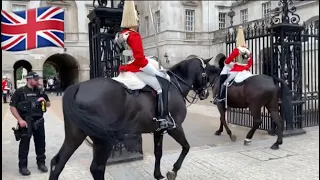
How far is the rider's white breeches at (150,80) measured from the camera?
4.86 meters

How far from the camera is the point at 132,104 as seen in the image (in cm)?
461

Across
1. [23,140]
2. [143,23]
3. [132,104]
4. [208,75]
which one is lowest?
[23,140]

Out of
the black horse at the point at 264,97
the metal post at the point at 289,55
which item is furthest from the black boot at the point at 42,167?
the metal post at the point at 289,55

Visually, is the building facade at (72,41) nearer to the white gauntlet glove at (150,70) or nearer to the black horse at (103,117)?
the white gauntlet glove at (150,70)

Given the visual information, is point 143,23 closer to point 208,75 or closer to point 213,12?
point 213,12

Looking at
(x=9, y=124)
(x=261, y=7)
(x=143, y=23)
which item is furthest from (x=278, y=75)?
(x=143, y=23)

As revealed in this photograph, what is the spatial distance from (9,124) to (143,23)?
74.6 ft

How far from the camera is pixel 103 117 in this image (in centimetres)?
423

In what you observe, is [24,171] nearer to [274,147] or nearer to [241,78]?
[274,147]

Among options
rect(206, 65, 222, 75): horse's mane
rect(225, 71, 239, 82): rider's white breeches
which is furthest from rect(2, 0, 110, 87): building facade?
rect(206, 65, 222, 75): horse's mane

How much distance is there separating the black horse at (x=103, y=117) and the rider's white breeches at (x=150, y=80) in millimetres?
98

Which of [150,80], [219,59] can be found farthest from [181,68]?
[219,59]

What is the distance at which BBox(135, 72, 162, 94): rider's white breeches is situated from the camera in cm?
486

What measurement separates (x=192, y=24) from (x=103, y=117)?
29.5 m
